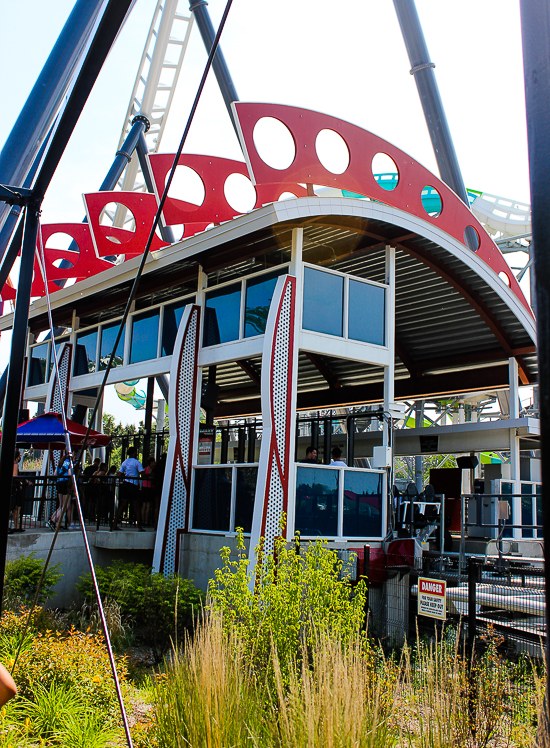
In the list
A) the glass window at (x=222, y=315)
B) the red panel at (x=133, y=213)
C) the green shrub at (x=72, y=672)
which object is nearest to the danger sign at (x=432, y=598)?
the green shrub at (x=72, y=672)

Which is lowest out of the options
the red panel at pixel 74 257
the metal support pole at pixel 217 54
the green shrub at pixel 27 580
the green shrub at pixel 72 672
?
the green shrub at pixel 72 672

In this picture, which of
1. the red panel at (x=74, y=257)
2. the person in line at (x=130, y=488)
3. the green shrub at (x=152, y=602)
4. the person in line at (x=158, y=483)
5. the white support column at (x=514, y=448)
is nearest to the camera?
the green shrub at (x=152, y=602)

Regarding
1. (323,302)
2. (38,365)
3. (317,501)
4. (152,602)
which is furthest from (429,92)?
(152,602)

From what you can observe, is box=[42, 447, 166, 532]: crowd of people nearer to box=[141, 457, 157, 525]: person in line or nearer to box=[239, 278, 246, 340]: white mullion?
box=[141, 457, 157, 525]: person in line

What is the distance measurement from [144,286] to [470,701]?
37.6ft

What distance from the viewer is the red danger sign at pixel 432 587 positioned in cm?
729

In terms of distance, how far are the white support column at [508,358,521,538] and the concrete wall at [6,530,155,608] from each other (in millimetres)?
7298

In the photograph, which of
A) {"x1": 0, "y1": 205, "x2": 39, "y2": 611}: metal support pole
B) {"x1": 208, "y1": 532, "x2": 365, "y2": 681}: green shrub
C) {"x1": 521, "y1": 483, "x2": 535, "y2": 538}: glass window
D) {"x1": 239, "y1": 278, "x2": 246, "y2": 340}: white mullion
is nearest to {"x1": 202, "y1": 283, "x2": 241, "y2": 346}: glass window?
{"x1": 239, "y1": 278, "x2": 246, "y2": 340}: white mullion

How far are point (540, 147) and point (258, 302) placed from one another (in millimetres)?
9997

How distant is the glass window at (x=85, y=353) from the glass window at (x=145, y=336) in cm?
181

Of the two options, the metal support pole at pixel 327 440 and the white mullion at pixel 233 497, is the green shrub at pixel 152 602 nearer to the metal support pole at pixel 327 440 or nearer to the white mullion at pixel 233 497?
the white mullion at pixel 233 497

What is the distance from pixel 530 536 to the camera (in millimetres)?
14023

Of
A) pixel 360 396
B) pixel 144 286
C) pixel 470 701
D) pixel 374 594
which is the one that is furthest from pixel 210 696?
pixel 360 396

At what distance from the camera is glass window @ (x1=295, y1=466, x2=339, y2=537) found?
10.5 m
